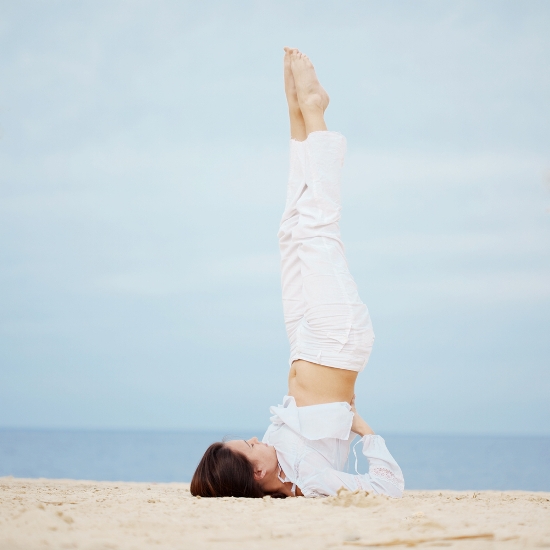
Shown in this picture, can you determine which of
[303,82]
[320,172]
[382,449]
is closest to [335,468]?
[382,449]

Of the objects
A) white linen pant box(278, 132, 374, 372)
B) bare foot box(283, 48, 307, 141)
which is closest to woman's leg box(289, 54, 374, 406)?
white linen pant box(278, 132, 374, 372)

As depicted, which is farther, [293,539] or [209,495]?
[209,495]

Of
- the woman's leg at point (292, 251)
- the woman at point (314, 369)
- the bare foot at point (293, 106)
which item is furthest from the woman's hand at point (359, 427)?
the bare foot at point (293, 106)

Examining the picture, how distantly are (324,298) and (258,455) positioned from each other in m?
0.86

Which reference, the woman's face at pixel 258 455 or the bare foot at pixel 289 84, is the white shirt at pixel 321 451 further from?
the bare foot at pixel 289 84

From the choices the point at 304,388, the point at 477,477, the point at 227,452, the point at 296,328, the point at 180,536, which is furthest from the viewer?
the point at 477,477

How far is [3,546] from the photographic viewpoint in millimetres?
1870

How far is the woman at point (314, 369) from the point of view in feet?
10.2

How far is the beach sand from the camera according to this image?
1.93 m

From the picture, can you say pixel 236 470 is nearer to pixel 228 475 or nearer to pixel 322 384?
pixel 228 475

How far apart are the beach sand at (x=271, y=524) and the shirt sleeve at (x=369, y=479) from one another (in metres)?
0.28

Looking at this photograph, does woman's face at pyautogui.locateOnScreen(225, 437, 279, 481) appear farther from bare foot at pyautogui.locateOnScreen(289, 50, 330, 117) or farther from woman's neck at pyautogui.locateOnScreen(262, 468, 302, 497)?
bare foot at pyautogui.locateOnScreen(289, 50, 330, 117)

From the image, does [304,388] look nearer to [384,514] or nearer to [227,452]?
[227,452]

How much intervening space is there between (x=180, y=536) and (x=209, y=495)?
117 cm
